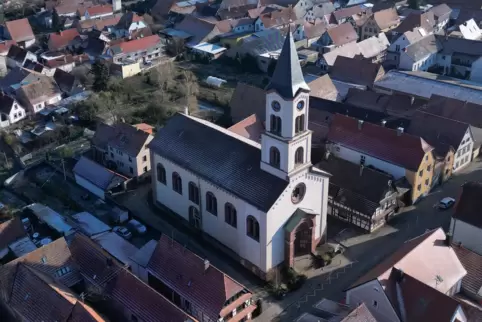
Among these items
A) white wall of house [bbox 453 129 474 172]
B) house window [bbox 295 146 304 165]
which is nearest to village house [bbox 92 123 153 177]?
house window [bbox 295 146 304 165]

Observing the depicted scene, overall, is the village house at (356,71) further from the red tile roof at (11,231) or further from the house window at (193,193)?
the red tile roof at (11,231)

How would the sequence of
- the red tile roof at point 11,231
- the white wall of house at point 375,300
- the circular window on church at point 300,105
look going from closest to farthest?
the white wall of house at point 375,300
the circular window on church at point 300,105
the red tile roof at point 11,231

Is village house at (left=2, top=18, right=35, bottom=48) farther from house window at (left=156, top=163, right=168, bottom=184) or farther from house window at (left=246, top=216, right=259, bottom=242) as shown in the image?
house window at (left=246, top=216, right=259, bottom=242)

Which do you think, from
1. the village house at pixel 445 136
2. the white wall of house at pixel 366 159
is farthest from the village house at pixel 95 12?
the village house at pixel 445 136

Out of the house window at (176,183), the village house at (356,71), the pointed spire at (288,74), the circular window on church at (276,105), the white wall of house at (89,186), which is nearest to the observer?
the pointed spire at (288,74)

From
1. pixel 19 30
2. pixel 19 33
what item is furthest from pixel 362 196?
pixel 19 30

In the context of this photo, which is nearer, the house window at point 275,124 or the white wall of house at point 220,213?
the house window at point 275,124

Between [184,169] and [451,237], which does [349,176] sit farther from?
[184,169]
